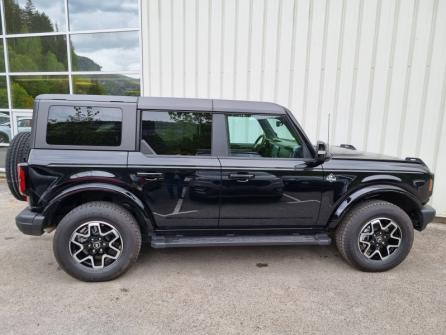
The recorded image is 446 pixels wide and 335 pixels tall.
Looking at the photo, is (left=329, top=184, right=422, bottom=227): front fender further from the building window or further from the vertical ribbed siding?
the building window

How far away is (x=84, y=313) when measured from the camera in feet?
8.25

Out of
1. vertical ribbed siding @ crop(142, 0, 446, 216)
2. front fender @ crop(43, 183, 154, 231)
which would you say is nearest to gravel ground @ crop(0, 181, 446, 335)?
front fender @ crop(43, 183, 154, 231)

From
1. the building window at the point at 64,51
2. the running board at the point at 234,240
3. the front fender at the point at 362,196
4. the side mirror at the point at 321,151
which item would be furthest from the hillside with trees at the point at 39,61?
the front fender at the point at 362,196

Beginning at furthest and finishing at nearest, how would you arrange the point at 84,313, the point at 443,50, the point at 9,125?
the point at 9,125 → the point at 443,50 → the point at 84,313

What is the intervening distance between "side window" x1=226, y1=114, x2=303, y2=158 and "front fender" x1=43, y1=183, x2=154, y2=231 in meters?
1.09

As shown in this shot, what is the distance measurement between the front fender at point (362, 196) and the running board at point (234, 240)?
275mm

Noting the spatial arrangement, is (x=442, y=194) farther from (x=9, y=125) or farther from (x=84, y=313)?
(x=9, y=125)

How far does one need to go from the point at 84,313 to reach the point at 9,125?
22.7 feet

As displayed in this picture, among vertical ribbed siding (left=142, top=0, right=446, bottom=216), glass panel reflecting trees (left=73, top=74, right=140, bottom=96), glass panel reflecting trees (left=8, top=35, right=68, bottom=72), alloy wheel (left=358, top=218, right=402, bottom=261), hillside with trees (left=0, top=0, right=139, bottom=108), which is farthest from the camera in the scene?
glass panel reflecting trees (left=8, top=35, right=68, bottom=72)

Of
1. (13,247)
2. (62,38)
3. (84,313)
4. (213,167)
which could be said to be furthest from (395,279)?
(62,38)

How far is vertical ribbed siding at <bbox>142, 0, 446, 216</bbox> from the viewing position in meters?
4.78

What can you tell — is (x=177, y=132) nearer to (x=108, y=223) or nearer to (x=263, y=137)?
(x=263, y=137)

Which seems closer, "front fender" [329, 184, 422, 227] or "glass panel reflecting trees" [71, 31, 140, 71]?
"front fender" [329, 184, 422, 227]

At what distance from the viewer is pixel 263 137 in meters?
3.32
